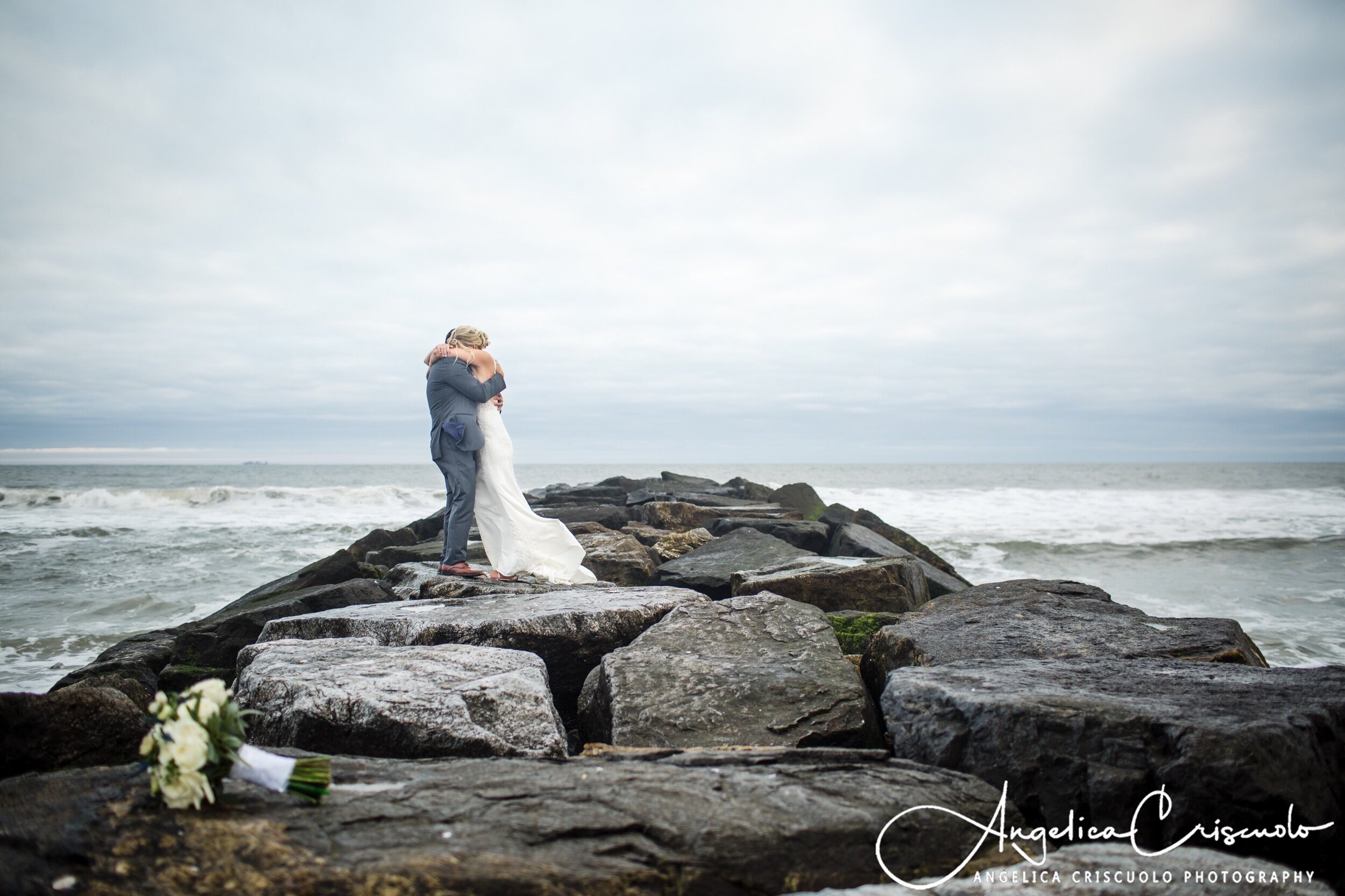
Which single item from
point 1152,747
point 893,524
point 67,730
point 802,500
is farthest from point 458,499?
point 893,524

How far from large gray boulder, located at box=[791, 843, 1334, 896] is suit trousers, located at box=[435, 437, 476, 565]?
529 centimetres

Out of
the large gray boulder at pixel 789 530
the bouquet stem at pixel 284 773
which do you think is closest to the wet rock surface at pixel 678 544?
the large gray boulder at pixel 789 530

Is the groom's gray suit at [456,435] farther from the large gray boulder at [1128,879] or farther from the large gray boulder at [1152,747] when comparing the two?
the large gray boulder at [1128,879]

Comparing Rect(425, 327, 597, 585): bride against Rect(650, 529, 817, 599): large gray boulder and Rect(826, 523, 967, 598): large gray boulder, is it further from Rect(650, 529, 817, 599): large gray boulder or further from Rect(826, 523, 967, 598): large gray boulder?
Rect(826, 523, 967, 598): large gray boulder

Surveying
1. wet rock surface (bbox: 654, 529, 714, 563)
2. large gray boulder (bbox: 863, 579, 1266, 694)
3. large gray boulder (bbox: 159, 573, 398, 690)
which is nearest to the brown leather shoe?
large gray boulder (bbox: 159, 573, 398, 690)

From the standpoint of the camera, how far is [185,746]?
71.0 inches

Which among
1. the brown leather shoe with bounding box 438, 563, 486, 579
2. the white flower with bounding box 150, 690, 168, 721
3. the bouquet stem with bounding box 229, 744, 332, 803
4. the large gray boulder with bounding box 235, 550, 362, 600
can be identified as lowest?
the large gray boulder with bounding box 235, 550, 362, 600

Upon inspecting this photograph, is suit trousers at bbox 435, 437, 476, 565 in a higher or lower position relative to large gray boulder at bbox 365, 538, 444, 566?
Answer: higher

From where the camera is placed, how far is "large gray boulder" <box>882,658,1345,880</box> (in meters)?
2.37

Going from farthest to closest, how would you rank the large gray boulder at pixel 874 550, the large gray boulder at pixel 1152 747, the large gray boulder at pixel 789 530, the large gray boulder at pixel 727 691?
the large gray boulder at pixel 789 530 → the large gray boulder at pixel 874 550 → the large gray boulder at pixel 727 691 → the large gray boulder at pixel 1152 747

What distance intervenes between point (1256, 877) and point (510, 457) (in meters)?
6.18

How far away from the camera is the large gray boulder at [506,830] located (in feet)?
5.56

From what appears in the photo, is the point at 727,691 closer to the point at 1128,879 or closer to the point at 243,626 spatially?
the point at 1128,879

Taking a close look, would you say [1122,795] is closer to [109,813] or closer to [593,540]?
[109,813]
